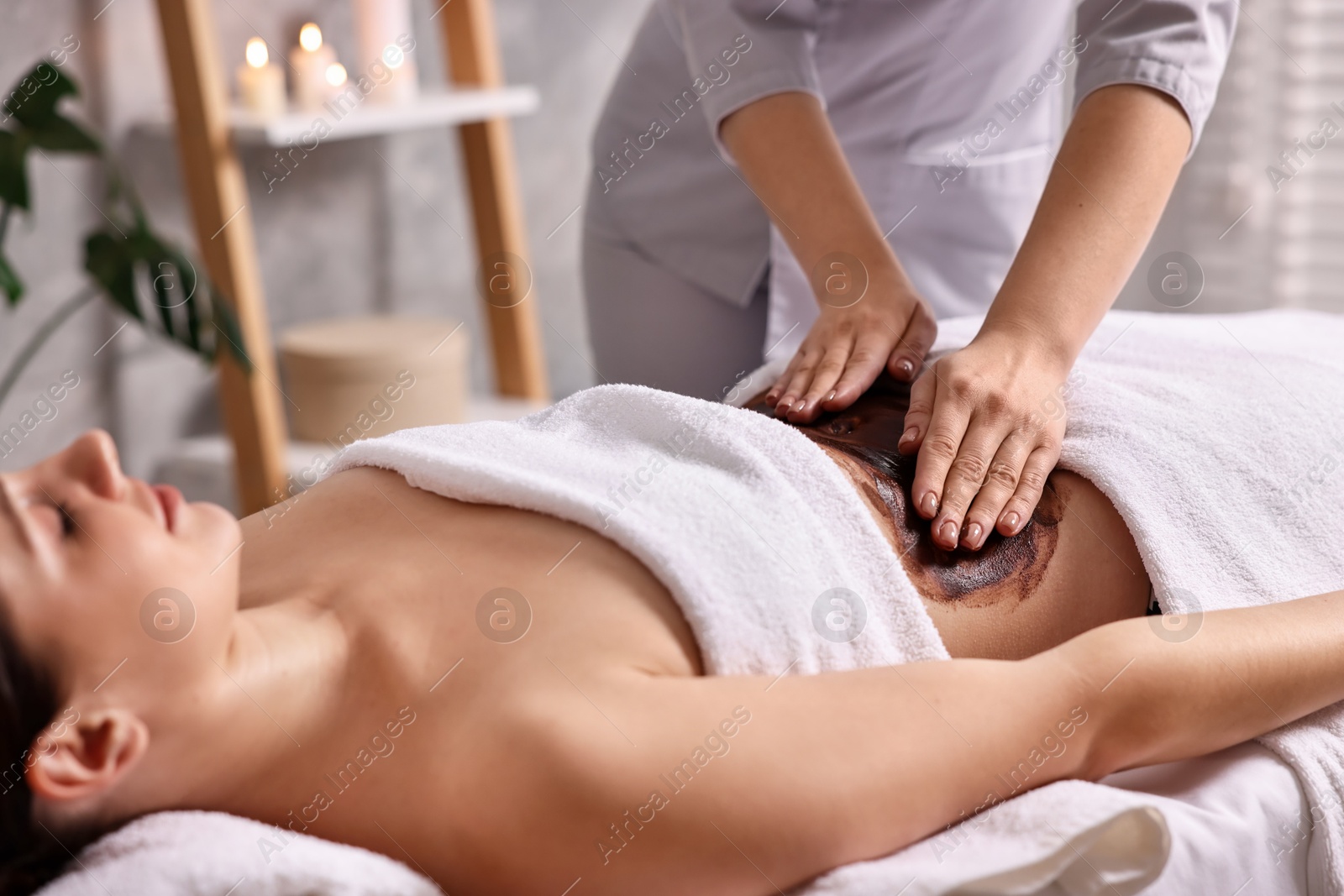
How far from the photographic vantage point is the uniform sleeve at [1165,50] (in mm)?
1189

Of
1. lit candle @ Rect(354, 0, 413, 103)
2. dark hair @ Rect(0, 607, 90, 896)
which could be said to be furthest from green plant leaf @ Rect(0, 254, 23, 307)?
dark hair @ Rect(0, 607, 90, 896)

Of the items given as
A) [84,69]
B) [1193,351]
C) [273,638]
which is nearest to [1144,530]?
[1193,351]

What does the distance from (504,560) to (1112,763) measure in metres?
0.48

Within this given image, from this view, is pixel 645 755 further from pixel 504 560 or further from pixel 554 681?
pixel 504 560

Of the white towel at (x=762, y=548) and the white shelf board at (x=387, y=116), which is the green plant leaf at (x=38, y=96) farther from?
the white towel at (x=762, y=548)

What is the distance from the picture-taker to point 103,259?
6.08 ft

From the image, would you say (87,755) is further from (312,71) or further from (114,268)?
(312,71)

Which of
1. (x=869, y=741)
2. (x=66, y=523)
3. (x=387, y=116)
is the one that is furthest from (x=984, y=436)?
(x=387, y=116)

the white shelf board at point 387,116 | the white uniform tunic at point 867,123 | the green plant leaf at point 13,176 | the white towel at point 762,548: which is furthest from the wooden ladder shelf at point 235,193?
the white towel at point 762,548

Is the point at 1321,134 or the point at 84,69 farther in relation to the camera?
the point at 1321,134

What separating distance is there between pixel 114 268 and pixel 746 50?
110 cm

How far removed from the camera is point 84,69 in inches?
86.6

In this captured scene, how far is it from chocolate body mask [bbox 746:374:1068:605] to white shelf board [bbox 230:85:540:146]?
4.89 ft

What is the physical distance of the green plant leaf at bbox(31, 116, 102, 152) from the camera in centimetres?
175
